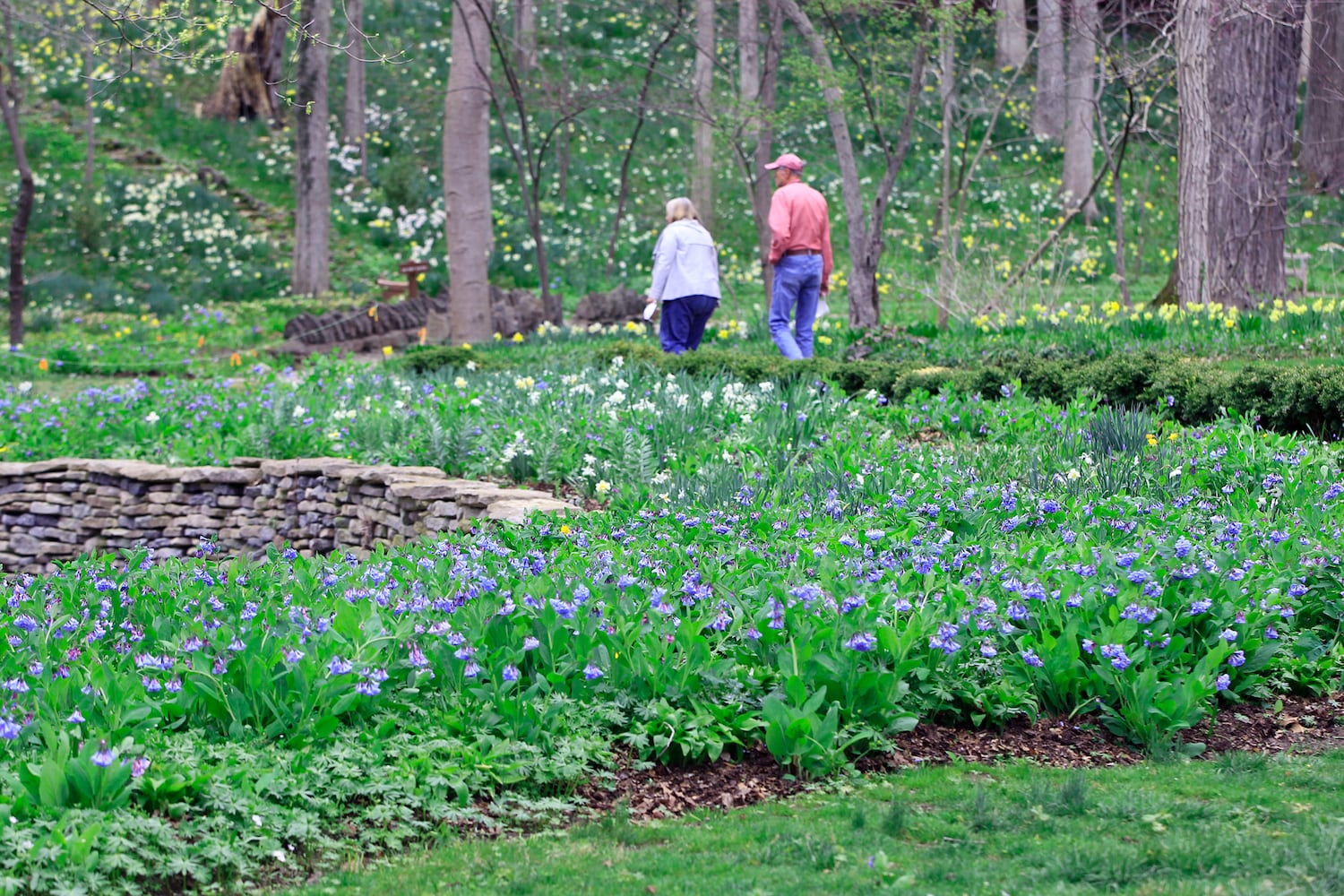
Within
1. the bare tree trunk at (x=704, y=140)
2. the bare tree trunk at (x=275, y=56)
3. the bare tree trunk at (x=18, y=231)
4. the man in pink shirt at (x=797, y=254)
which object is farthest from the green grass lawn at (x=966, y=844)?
the bare tree trunk at (x=275, y=56)

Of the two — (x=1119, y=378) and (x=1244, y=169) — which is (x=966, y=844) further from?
(x=1244, y=169)

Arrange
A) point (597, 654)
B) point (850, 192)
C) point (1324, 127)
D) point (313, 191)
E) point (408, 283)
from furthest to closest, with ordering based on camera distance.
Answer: point (1324, 127) → point (313, 191) → point (408, 283) → point (850, 192) → point (597, 654)

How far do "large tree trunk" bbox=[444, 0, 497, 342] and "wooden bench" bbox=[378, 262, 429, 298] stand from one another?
106 inches

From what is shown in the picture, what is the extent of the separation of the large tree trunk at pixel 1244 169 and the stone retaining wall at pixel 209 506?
724 centimetres

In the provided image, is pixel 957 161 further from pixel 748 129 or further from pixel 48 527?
pixel 48 527

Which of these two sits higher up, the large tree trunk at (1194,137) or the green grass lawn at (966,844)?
the large tree trunk at (1194,137)

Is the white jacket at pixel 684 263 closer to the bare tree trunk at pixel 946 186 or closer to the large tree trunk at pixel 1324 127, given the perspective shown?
the bare tree trunk at pixel 946 186

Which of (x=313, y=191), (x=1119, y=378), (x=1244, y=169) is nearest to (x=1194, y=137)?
(x=1244, y=169)

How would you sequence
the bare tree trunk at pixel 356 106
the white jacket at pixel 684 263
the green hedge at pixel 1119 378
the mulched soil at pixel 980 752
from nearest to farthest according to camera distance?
the mulched soil at pixel 980 752 < the green hedge at pixel 1119 378 < the white jacket at pixel 684 263 < the bare tree trunk at pixel 356 106

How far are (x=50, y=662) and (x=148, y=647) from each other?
32 centimetres

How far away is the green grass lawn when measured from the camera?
276 centimetres

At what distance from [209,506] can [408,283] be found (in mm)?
8505

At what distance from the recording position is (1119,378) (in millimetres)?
7844

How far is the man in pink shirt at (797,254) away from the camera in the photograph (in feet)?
32.2
